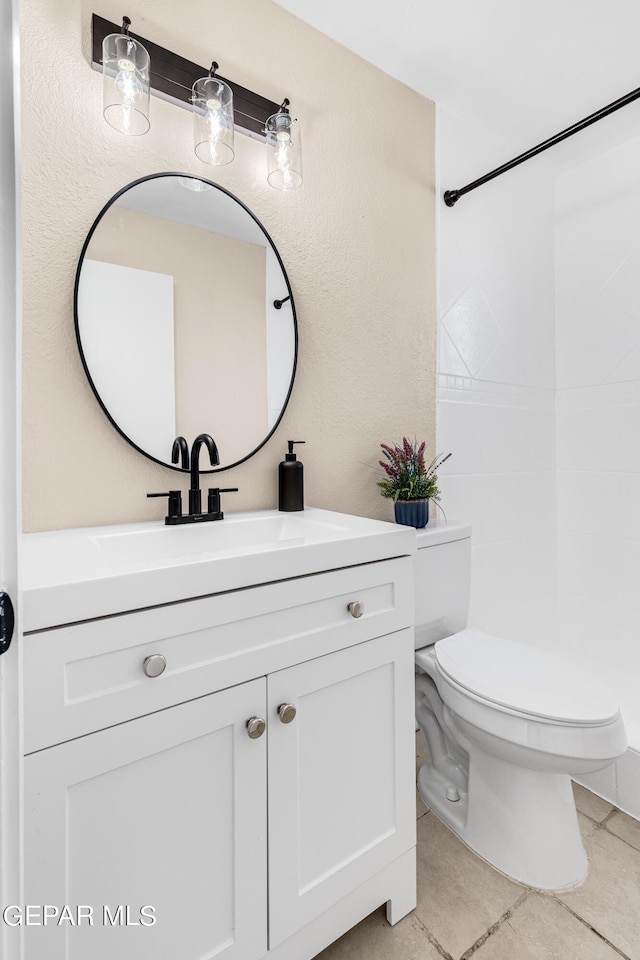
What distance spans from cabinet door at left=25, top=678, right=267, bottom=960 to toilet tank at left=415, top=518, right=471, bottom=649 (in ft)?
2.30

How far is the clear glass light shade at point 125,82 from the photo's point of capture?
3.77ft

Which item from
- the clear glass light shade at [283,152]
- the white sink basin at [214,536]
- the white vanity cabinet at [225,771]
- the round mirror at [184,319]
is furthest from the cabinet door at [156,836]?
the clear glass light shade at [283,152]

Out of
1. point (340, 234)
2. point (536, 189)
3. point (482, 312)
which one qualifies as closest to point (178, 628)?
point (340, 234)

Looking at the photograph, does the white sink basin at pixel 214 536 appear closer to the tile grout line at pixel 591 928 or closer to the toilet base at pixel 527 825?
the toilet base at pixel 527 825

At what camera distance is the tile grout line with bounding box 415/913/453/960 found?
1.06m

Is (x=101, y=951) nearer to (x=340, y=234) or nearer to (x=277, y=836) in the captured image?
(x=277, y=836)

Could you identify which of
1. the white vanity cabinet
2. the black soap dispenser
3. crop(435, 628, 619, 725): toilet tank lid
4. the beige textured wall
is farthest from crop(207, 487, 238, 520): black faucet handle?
crop(435, 628, 619, 725): toilet tank lid

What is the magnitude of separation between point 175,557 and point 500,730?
0.89 metres

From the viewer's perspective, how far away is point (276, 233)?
4.79 feet

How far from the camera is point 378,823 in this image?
3.43 ft

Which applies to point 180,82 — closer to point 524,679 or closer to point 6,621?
point 6,621

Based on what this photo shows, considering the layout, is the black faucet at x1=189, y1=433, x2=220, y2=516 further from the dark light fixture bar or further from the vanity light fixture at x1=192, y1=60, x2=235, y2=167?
the dark light fixture bar

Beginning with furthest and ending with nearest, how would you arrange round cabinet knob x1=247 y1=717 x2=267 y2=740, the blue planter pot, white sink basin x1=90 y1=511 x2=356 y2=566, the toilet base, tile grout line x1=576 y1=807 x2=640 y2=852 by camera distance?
the blue planter pot
tile grout line x1=576 y1=807 x2=640 y2=852
the toilet base
white sink basin x1=90 y1=511 x2=356 y2=566
round cabinet knob x1=247 y1=717 x2=267 y2=740

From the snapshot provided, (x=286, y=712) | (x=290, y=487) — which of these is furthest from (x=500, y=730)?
(x=290, y=487)
